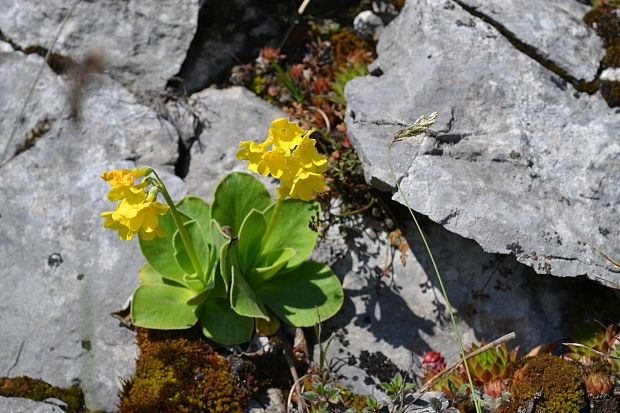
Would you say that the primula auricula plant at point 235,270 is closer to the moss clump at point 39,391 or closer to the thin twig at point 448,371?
the moss clump at point 39,391

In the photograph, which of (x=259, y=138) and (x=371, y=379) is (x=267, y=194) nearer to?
(x=259, y=138)

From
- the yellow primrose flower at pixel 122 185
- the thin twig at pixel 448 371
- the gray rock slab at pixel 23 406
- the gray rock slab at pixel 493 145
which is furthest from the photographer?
the gray rock slab at pixel 493 145

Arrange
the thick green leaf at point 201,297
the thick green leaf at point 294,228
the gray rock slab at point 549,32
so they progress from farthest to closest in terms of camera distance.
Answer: the gray rock slab at point 549,32 < the thick green leaf at point 294,228 < the thick green leaf at point 201,297

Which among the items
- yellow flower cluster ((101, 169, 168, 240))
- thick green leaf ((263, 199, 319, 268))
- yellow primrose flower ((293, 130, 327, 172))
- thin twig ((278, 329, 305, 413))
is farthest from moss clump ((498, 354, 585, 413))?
yellow flower cluster ((101, 169, 168, 240))

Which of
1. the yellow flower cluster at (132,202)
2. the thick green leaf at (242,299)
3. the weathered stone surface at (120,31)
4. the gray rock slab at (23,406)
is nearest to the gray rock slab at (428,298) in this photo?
the thick green leaf at (242,299)

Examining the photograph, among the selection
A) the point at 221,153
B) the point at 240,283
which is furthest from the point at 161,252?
the point at 221,153

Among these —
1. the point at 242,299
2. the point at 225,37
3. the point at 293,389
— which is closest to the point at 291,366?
the point at 293,389
